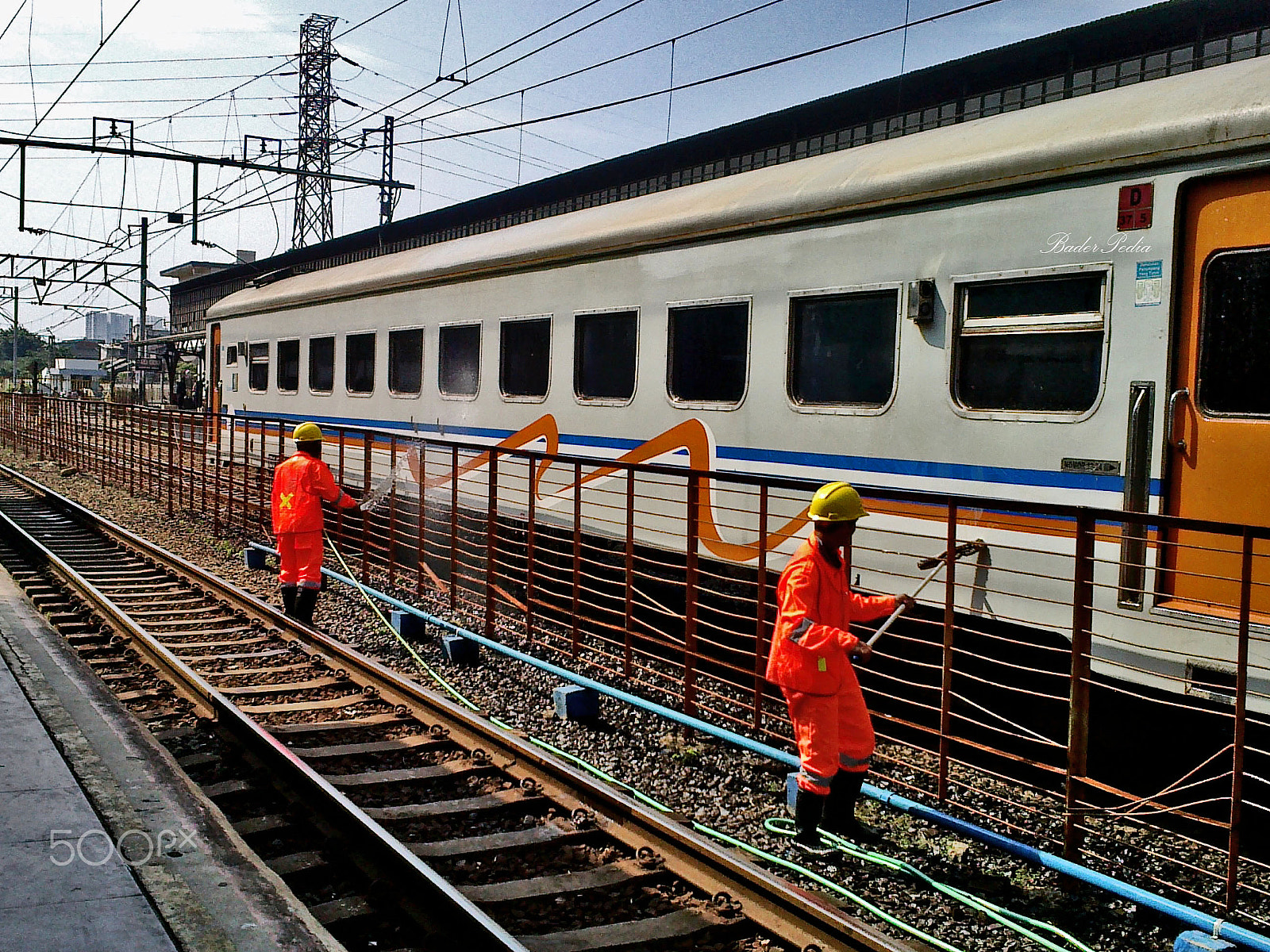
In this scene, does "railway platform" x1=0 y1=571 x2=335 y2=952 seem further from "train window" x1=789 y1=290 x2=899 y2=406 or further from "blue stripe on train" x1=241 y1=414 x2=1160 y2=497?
"train window" x1=789 y1=290 x2=899 y2=406

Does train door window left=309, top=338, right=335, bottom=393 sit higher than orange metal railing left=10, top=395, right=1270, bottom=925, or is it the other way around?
train door window left=309, top=338, right=335, bottom=393

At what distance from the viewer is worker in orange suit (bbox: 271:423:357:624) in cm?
891

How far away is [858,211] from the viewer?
22.8 feet

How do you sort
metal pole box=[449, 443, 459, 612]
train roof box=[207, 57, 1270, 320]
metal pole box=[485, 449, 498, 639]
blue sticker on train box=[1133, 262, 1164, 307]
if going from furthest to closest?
metal pole box=[449, 443, 459, 612] < metal pole box=[485, 449, 498, 639] < blue sticker on train box=[1133, 262, 1164, 307] < train roof box=[207, 57, 1270, 320]

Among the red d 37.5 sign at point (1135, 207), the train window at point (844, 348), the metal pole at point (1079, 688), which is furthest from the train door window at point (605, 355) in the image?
the metal pole at point (1079, 688)

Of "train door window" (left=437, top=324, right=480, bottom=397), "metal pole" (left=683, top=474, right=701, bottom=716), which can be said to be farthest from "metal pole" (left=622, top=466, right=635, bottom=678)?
"train door window" (left=437, top=324, right=480, bottom=397)

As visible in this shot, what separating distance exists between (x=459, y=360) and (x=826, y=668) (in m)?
7.52

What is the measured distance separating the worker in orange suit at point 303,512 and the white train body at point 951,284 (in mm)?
2072

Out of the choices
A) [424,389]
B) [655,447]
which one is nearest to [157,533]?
[424,389]

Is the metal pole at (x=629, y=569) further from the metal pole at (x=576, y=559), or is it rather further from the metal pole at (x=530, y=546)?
the metal pole at (x=530, y=546)

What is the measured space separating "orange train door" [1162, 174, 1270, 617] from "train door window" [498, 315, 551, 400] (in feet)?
18.7

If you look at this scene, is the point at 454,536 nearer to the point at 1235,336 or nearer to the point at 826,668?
the point at 826,668

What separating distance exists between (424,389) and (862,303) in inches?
245

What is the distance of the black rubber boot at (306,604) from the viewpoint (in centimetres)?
909
